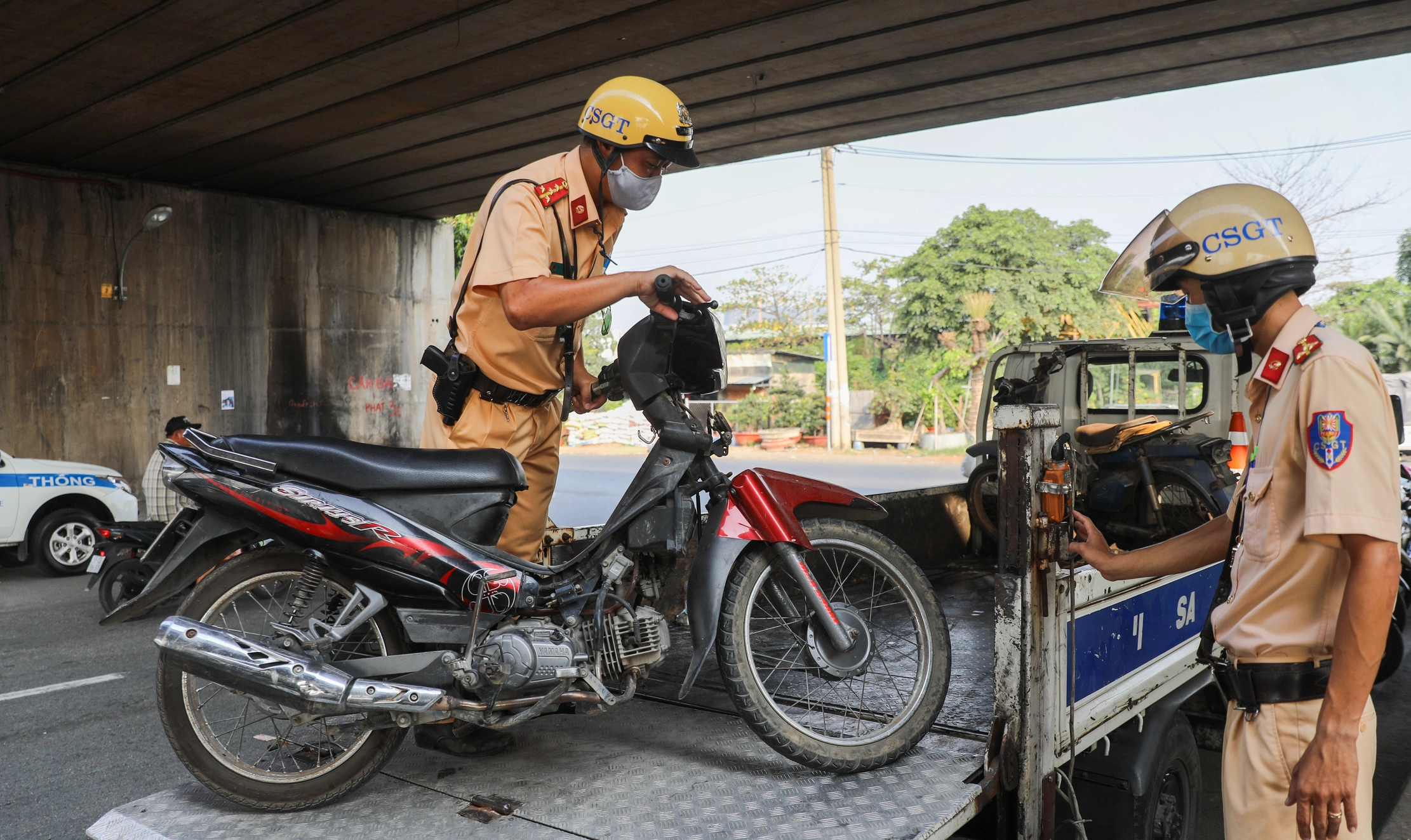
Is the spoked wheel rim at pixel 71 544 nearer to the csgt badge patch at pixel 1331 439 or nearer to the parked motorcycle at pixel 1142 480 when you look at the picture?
the parked motorcycle at pixel 1142 480

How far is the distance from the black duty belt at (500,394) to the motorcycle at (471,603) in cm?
40

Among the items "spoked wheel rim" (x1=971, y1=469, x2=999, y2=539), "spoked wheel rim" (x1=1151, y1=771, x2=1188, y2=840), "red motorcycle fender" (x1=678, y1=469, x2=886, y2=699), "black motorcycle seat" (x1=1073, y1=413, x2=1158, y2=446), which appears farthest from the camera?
Result: "black motorcycle seat" (x1=1073, y1=413, x2=1158, y2=446)

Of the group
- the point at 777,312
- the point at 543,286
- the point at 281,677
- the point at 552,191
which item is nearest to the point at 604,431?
the point at 777,312

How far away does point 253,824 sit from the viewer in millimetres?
2123

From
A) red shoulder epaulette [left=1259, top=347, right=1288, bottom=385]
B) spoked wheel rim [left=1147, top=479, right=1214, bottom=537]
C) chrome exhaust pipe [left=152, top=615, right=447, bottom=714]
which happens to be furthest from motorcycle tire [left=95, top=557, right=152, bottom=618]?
red shoulder epaulette [left=1259, top=347, right=1288, bottom=385]

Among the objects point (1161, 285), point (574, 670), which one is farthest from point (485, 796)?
point (1161, 285)

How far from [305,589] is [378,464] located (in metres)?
0.37

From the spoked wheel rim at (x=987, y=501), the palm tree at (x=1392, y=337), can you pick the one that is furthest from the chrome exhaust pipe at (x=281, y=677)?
the palm tree at (x=1392, y=337)

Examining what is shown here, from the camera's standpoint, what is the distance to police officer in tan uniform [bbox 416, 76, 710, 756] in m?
2.62

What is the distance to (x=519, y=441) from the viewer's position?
3037mm

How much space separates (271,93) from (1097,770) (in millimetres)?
8438

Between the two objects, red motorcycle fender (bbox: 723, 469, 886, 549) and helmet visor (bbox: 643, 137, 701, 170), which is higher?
helmet visor (bbox: 643, 137, 701, 170)

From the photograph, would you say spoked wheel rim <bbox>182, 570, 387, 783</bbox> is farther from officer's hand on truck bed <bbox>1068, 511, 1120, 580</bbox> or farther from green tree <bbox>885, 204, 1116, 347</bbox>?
green tree <bbox>885, 204, 1116, 347</bbox>

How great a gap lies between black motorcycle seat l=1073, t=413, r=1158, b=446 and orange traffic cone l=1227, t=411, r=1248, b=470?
51 centimetres
